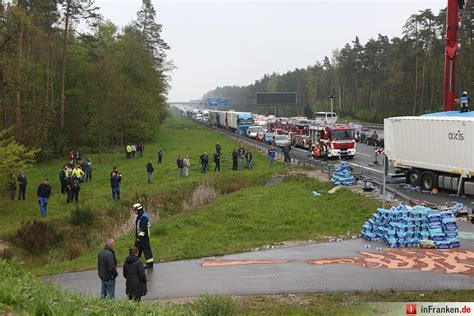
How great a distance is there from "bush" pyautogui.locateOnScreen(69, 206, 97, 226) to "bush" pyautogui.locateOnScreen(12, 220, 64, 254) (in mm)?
1190

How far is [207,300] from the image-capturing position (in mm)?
8742

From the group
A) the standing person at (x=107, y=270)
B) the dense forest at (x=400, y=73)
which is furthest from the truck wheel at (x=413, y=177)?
the dense forest at (x=400, y=73)

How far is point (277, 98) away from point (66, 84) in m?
54.7

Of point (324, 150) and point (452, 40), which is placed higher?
point (452, 40)

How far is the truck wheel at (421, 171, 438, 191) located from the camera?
2442 cm

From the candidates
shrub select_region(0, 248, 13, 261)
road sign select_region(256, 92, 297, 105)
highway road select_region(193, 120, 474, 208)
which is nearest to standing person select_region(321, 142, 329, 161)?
highway road select_region(193, 120, 474, 208)

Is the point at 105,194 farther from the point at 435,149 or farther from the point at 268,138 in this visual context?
the point at 268,138

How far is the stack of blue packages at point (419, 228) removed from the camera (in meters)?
15.4

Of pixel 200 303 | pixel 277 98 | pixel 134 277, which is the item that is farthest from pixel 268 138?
pixel 277 98

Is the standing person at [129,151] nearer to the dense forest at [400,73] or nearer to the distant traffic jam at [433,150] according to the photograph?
the distant traffic jam at [433,150]

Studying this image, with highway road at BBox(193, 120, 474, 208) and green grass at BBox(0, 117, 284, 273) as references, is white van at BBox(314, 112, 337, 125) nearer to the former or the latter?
highway road at BBox(193, 120, 474, 208)

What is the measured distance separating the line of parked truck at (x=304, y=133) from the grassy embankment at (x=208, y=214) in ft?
22.9

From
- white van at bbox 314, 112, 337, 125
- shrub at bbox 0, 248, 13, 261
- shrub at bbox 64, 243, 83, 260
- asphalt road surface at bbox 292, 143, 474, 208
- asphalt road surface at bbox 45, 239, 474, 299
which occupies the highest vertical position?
white van at bbox 314, 112, 337, 125

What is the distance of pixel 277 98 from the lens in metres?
102
